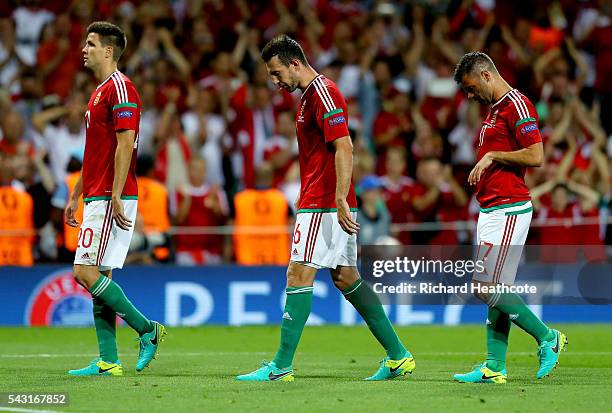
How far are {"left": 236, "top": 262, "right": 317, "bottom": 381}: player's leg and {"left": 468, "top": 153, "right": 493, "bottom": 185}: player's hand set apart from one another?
1348mm

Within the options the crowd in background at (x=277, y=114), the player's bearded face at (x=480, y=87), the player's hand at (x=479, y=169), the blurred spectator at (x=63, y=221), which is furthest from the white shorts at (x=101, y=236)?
the blurred spectator at (x=63, y=221)

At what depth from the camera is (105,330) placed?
30.6ft

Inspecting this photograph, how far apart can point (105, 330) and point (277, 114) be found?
924 cm

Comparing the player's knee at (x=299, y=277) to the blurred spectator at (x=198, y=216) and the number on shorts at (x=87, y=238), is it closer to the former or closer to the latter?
the number on shorts at (x=87, y=238)

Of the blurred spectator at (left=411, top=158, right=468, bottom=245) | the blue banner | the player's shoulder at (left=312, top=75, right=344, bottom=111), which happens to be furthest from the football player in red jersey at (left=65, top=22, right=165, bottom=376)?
the blurred spectator at (left=411, top=158, right=468, bottom=245)

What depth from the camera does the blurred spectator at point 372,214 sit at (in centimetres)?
1593

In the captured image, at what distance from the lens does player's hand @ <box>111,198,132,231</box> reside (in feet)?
29.3

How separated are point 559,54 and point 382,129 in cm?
352

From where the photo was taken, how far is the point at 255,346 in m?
12.8

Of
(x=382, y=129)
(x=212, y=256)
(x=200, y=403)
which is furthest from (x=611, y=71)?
(x=200, y=403)

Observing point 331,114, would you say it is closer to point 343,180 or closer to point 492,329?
point 343,180

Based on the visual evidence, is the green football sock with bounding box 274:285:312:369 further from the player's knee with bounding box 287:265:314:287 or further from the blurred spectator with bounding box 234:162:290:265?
the blurred spectator with bounding box 234:162:290:265

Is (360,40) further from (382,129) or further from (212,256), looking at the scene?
(212,256)

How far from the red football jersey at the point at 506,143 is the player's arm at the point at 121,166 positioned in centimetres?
265
